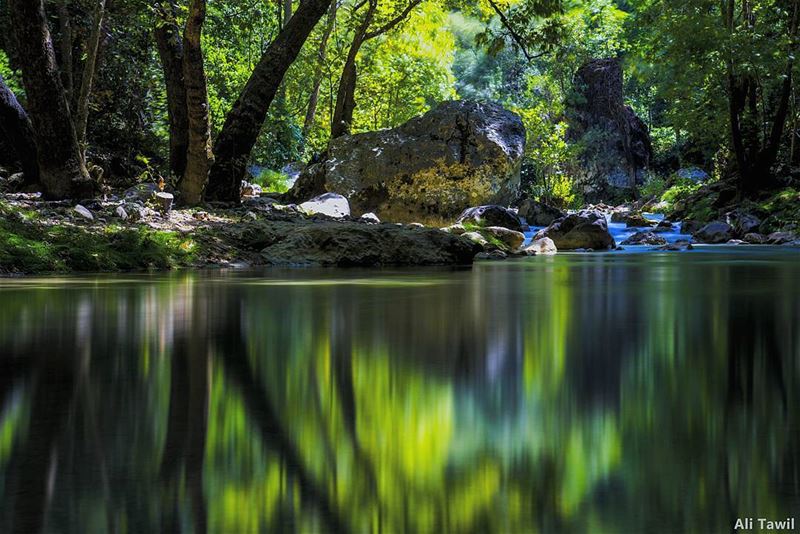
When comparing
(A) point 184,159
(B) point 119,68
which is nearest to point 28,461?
(A) point 184,159

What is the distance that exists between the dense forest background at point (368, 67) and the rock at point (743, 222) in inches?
85.5

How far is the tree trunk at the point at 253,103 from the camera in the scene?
10.6m

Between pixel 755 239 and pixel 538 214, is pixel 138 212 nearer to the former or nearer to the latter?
pixel 755 239

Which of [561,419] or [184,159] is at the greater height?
[184,159]

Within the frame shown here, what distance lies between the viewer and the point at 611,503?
88 cm

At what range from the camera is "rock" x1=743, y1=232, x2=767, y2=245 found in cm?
1513

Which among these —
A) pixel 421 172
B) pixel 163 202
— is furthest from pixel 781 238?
pixel 163 202

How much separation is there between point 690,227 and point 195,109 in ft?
39.1

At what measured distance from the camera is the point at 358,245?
28.3ft

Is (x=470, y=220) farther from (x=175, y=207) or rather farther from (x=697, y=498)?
(x=697, y=498)

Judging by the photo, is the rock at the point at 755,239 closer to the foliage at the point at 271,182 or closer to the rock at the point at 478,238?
the rock at the point at 478,238

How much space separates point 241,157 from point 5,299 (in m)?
7.11

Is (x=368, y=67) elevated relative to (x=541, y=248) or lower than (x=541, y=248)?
elevated

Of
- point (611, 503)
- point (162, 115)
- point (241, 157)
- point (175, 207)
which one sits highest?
point (162, 115)
